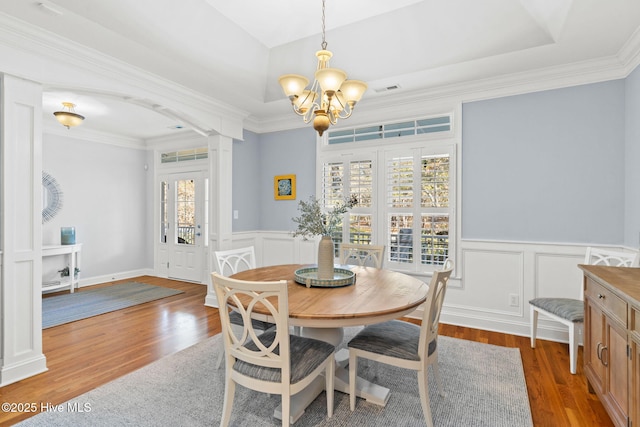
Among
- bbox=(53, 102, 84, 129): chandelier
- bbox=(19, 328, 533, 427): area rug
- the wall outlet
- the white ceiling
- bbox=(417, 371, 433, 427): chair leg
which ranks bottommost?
bbox=(19, 328, 533, 427): area rug

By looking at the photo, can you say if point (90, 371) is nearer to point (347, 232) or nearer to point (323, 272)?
point (323, 272)

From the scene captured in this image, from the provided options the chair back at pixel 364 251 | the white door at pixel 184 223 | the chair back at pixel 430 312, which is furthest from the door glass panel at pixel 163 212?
the chair back at pixel 430 312

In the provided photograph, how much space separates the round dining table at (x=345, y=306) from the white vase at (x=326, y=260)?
12 centimetres

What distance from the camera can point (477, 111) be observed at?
349cm

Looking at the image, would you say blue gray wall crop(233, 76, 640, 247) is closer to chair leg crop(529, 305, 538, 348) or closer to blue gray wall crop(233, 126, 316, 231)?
chair leg crop(529, 305, 538, 348)

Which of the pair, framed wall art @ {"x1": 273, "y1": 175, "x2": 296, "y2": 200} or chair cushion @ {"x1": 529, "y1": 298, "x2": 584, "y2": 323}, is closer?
chair cushion @ {"x1": 529, "y1": 298, "x2": 584, "y2": 323}

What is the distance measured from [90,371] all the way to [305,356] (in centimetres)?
194

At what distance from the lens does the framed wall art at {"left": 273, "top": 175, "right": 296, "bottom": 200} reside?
4.61 m

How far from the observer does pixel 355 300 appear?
1.91 m

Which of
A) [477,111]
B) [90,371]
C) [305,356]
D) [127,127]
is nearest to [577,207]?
[477,111]

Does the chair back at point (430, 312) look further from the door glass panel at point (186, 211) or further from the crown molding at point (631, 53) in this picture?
the door glass panel at point (186, 211)

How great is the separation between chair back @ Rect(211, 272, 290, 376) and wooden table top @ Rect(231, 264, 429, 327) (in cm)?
13

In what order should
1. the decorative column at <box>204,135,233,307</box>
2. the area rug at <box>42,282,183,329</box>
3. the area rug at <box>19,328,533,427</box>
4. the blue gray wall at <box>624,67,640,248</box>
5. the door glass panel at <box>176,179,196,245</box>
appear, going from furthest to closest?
the door glass panel at <box>176,179,196,245</box>
the decorative column at <box>204,135,233,307</box>
the area rug at <box>42,282,183,329</box>
the blue gray wall at <box>624,67,640,248</box>
the area rug at <box>19,328,533,427</box>

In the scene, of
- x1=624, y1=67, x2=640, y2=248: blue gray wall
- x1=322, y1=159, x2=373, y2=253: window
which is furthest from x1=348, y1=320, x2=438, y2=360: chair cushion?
x1=624, y1=67, x2=640, y2=248: blue gray wall
